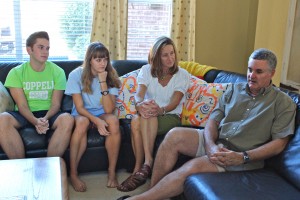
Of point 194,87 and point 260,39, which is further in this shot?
point 260,39

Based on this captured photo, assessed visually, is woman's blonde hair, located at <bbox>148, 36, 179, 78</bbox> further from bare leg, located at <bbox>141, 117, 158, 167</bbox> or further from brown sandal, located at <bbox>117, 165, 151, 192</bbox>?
brown sandal, located at <bbox>117, 165, 151, 192</bbox>

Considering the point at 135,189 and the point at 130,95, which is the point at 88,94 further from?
the point at 135,189

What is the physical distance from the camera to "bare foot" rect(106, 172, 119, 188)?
7.69 ft

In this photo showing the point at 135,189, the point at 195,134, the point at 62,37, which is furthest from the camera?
the point at 62,37

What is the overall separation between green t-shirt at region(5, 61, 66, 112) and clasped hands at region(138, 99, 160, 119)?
0.73m

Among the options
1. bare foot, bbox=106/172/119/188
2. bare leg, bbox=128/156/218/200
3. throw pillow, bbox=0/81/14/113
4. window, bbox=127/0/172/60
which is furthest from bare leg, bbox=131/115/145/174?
window, bbox=127/0/172/60

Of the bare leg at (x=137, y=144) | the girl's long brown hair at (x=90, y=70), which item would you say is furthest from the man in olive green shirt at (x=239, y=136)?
the girl's long brown hair at (x=90, y=70)

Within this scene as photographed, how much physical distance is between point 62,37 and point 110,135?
1.58 m

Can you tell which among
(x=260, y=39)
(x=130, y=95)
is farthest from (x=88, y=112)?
(x=260, y=39)

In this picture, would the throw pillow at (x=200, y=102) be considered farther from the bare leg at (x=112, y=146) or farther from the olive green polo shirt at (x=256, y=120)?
the bare leg at (x=112, y=146)

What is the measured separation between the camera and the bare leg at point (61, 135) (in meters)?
2.26

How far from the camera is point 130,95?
2.77 meters

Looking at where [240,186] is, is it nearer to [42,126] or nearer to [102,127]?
[102,127]

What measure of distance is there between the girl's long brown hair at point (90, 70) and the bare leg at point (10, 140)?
2.06 feet
